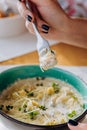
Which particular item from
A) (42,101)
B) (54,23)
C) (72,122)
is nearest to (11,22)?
(54,23)

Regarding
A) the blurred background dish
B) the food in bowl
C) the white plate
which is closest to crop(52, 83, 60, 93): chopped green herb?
the food in bowl

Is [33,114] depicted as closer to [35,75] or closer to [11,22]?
[35,75]

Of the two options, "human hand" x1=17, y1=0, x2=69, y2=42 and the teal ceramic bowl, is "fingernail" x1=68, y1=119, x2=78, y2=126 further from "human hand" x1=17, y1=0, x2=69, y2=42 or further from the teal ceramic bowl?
"human hand" x1=17, y1=0, x2=69, y2=42

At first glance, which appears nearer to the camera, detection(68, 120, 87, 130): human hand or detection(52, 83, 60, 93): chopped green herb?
detection(68, 120, 87, 130): human hand

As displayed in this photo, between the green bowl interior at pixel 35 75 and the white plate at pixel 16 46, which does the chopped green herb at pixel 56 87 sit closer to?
the green bowl interior at pixel 35 75

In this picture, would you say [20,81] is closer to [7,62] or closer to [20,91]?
[20,91]

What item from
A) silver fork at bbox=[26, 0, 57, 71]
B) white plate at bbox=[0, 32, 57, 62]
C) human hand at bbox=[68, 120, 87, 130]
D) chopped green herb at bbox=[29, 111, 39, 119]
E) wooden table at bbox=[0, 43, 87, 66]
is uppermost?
silver fork at bbox=[26, 0, 57, 71]
